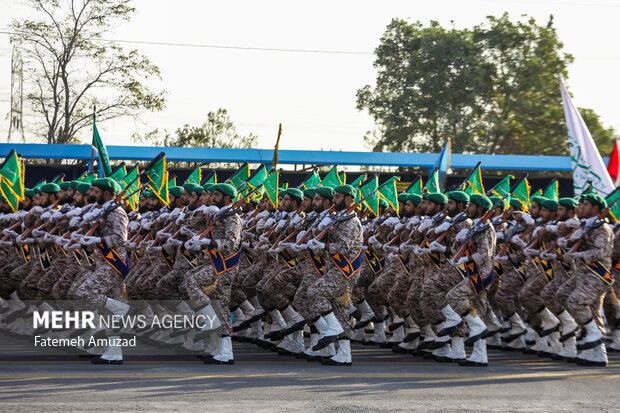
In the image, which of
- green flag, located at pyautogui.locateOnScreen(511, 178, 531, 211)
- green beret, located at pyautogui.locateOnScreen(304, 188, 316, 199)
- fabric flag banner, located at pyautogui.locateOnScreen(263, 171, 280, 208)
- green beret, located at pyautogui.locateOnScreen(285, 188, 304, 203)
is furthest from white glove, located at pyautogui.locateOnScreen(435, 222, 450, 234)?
green flag, located at pyautogui.locateOnScreen(511, 178, 531, 211)

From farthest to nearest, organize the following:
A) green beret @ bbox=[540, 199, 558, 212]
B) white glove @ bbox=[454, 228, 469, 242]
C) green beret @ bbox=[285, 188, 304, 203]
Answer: green beret @ bbox=[285, 188, 304, 203] → green beret @ bbox=[540, 199, 558, 212] → white glove @ bbox=[454, 228, 469, 242]

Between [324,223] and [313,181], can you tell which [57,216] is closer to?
[324,223]

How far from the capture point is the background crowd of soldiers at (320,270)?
10.9m

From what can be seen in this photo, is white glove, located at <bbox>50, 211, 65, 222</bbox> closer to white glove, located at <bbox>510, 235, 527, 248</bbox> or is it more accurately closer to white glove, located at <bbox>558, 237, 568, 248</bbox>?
white glove, located at <bbox>510, 235, 527, 248</bbox>

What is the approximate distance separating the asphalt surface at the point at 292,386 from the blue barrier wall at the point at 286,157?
14.1 m

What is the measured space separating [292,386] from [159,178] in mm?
4258

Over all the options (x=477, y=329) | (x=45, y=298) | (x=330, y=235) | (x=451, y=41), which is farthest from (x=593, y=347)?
(x=451, y=41)

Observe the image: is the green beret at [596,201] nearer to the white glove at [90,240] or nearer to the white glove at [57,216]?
the white glove at [90,240]

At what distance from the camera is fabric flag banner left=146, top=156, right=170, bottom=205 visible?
40.1 feet

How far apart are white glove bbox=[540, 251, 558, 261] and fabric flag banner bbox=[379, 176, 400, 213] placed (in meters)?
2.61

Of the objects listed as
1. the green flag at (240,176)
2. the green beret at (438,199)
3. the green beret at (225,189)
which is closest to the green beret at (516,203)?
the green beret at (438,199)

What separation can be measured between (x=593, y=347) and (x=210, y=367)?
15.7 feet

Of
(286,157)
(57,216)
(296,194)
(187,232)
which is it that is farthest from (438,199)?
(286,157)

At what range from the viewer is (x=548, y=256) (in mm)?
12547
